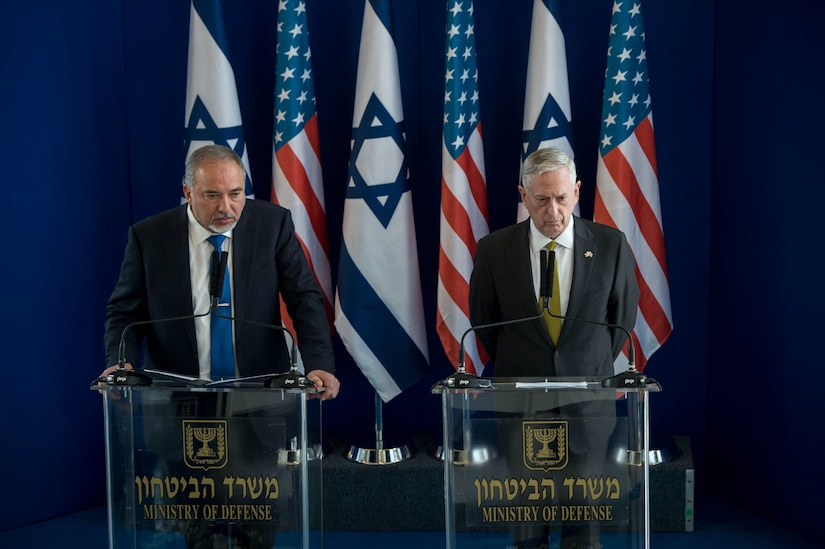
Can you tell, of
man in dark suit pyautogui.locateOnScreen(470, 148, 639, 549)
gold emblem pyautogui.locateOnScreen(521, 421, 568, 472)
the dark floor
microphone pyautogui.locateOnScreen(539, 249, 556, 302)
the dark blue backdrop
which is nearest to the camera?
gold emblem pyautogui.locateOnScreen(521, 421, 568, 472)

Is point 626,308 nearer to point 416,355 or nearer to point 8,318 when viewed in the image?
point 416,355

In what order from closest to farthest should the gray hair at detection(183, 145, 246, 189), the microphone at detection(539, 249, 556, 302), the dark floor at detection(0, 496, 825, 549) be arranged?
the microphone at detection(539, 249, 556, 302), the gray hair at detection(183, 145, 246, 189), the dark floor at detection(0, 496, 825, 549)

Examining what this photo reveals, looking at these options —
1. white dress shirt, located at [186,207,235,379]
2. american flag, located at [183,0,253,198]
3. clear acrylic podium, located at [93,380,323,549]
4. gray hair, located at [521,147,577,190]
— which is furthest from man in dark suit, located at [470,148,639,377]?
american flag, located at [183,0,253,198]

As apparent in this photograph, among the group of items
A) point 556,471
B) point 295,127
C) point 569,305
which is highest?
point 295,127

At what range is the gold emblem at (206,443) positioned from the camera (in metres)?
1.92

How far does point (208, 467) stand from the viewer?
1.93 metres

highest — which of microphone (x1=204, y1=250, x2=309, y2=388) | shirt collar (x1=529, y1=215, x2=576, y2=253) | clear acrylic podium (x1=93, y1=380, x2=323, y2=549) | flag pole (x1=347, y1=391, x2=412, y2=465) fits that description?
shirt collar (x1=529, y1=215, x2=576, y2=253)

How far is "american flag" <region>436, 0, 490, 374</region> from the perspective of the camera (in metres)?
3.85

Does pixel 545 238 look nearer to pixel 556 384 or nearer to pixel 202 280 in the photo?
pixel 556 384

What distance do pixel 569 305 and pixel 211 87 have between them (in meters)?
2.08

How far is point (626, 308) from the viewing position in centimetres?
274

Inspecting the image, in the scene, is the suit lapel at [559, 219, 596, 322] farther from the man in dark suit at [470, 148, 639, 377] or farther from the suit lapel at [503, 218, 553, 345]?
the suit lapel at [503, 218, 553, 345]

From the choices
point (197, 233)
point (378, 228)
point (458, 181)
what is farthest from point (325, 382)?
point (458, 181)

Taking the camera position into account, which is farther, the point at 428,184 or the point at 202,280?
the point at 428,184
